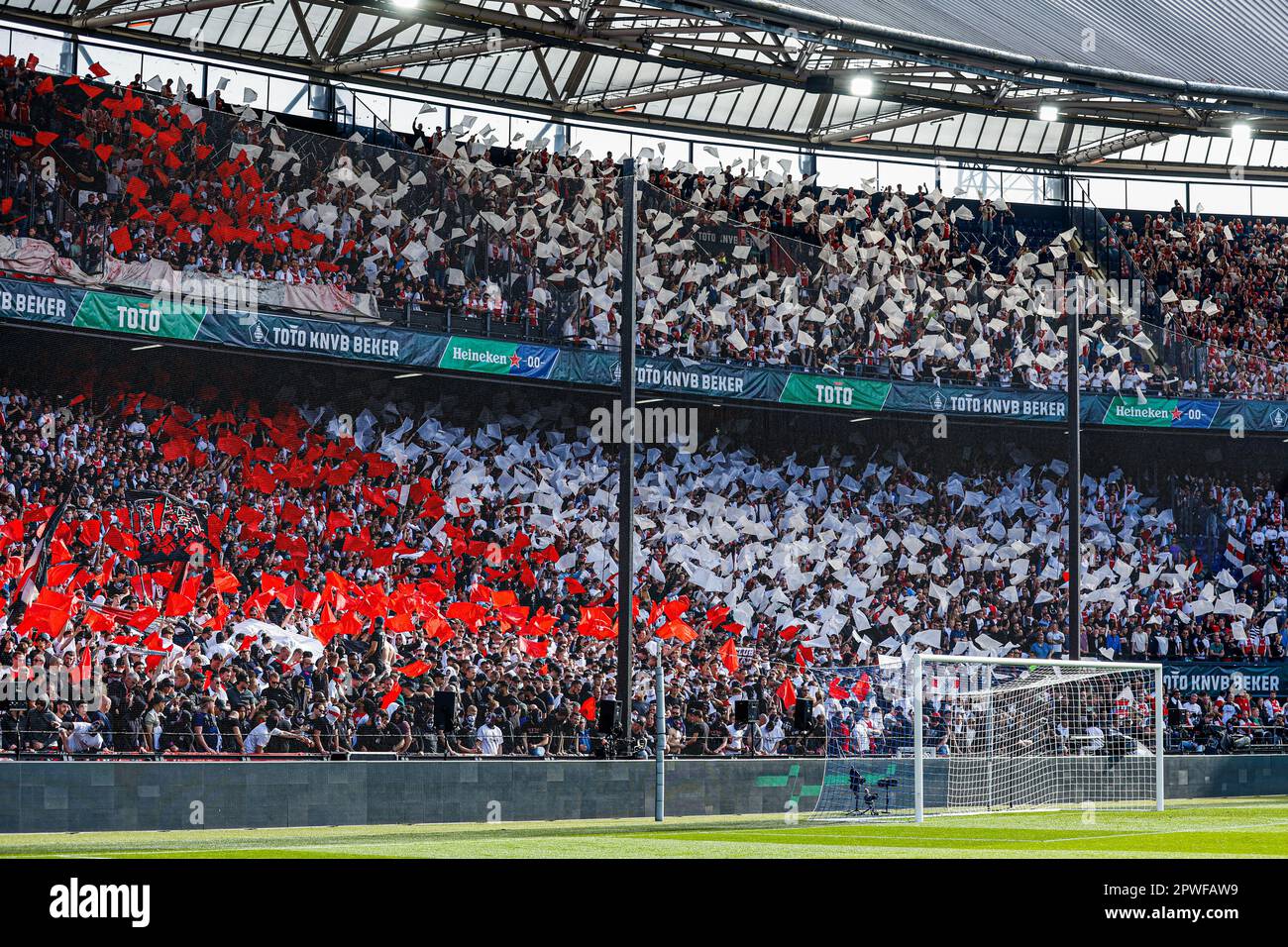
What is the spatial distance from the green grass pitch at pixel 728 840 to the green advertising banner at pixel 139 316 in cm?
1040

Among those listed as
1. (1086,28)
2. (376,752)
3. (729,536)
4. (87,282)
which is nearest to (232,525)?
(87,282)

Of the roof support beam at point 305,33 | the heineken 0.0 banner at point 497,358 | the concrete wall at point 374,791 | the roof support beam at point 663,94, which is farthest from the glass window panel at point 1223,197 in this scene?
the concrete wall at point 374,791

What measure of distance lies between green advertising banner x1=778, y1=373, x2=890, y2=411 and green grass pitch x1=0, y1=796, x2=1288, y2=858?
45.7 ft

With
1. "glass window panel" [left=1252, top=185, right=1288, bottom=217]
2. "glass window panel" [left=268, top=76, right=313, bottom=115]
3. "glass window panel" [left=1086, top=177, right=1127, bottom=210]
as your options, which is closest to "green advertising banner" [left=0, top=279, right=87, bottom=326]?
"glass window panel" [left=268, top=76, right=313, bottom=115]

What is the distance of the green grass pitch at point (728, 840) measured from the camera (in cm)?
1466

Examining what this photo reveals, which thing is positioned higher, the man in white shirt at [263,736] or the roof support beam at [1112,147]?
the roof support beam at [1112,147]

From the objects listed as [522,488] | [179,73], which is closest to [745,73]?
[179,73]

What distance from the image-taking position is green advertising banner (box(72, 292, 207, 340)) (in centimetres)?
2644

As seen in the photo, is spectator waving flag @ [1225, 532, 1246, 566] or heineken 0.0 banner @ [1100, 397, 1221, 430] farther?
spectator waving flag @ [1225, 532, 1246, 566]

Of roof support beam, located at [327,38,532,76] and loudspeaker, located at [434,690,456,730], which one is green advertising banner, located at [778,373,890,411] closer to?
roof support beam, located at [327,38,532,76]

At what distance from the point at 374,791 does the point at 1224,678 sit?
791 inches

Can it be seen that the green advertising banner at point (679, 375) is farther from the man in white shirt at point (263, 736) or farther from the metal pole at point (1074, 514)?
the man in white shirt at point (263, 736)

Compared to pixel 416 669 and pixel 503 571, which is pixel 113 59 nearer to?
pixel 503 571

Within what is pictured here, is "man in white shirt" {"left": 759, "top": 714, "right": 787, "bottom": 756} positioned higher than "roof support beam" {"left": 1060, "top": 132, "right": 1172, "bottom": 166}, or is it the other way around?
"roof support beam" {"left": 1060, "top": 132, "right": 1172, "bottom": 166}
